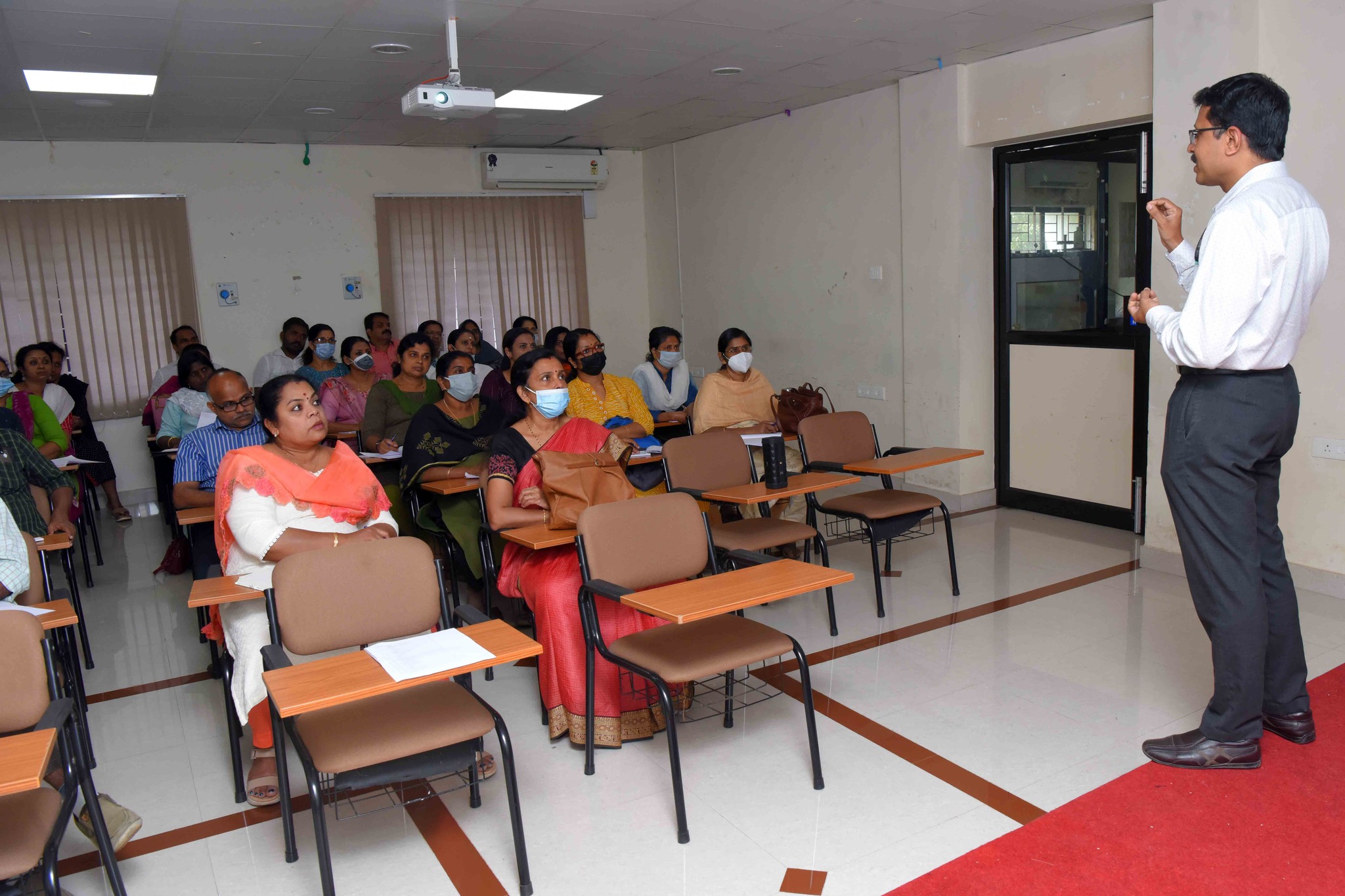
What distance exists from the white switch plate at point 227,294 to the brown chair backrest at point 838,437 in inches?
207

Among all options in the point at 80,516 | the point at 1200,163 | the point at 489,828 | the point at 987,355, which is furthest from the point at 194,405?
the point at 1200,163

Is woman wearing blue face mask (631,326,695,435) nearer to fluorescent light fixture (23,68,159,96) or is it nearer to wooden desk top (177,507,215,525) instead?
wooden desk top (177,507,215,525)

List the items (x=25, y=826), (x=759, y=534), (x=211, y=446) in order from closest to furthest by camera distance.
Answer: (x=25, y=826), (x=211, y=446), (x=759, y=534)

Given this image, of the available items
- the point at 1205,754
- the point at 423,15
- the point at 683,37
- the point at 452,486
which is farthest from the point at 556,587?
the point at 683,37

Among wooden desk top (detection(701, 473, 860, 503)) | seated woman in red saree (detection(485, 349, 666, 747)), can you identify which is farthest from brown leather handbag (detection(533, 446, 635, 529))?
wooden desk top (detection(701, 473, 860, 503))

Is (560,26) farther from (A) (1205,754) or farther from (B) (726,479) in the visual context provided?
(A) (1205,754)

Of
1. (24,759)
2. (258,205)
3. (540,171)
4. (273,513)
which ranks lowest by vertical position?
(24,759)

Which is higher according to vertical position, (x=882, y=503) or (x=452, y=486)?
(x=452, y=486)

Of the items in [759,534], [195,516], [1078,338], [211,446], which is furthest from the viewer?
[1078,338]

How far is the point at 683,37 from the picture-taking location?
5098 mm

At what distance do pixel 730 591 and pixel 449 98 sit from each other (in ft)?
11.0

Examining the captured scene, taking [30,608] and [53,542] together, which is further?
[53,542]

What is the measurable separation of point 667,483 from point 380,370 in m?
4.41

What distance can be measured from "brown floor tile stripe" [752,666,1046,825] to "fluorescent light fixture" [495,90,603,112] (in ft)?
14.3
